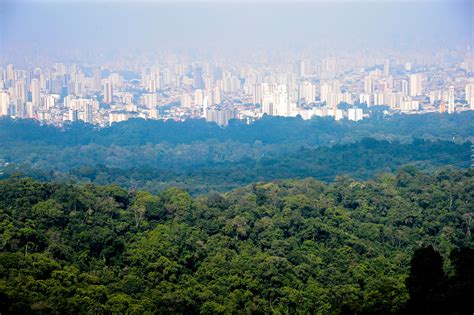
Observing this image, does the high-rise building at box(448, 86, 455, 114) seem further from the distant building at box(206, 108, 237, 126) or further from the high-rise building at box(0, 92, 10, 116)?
the high-rise building at box(0, 92, 10, 116)

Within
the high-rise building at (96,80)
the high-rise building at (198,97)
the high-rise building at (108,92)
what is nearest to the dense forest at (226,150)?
the high-rise building at (198,97)

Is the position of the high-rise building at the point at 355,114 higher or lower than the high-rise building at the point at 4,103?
lower

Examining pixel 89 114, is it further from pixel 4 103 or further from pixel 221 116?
pixel 221 116

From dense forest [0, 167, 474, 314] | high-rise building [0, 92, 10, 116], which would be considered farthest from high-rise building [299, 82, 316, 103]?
dense forest [0, 167, 474, 314]

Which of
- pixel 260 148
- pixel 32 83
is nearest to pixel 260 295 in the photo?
pixel 260 148

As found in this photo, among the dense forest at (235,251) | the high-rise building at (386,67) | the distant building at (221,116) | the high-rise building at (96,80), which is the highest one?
the high-rise building at (386,67)

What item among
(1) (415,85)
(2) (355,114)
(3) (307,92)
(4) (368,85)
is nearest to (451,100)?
(2) (355,114)

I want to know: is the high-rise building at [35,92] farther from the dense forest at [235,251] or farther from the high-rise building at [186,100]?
the dense forest at [235,251]
